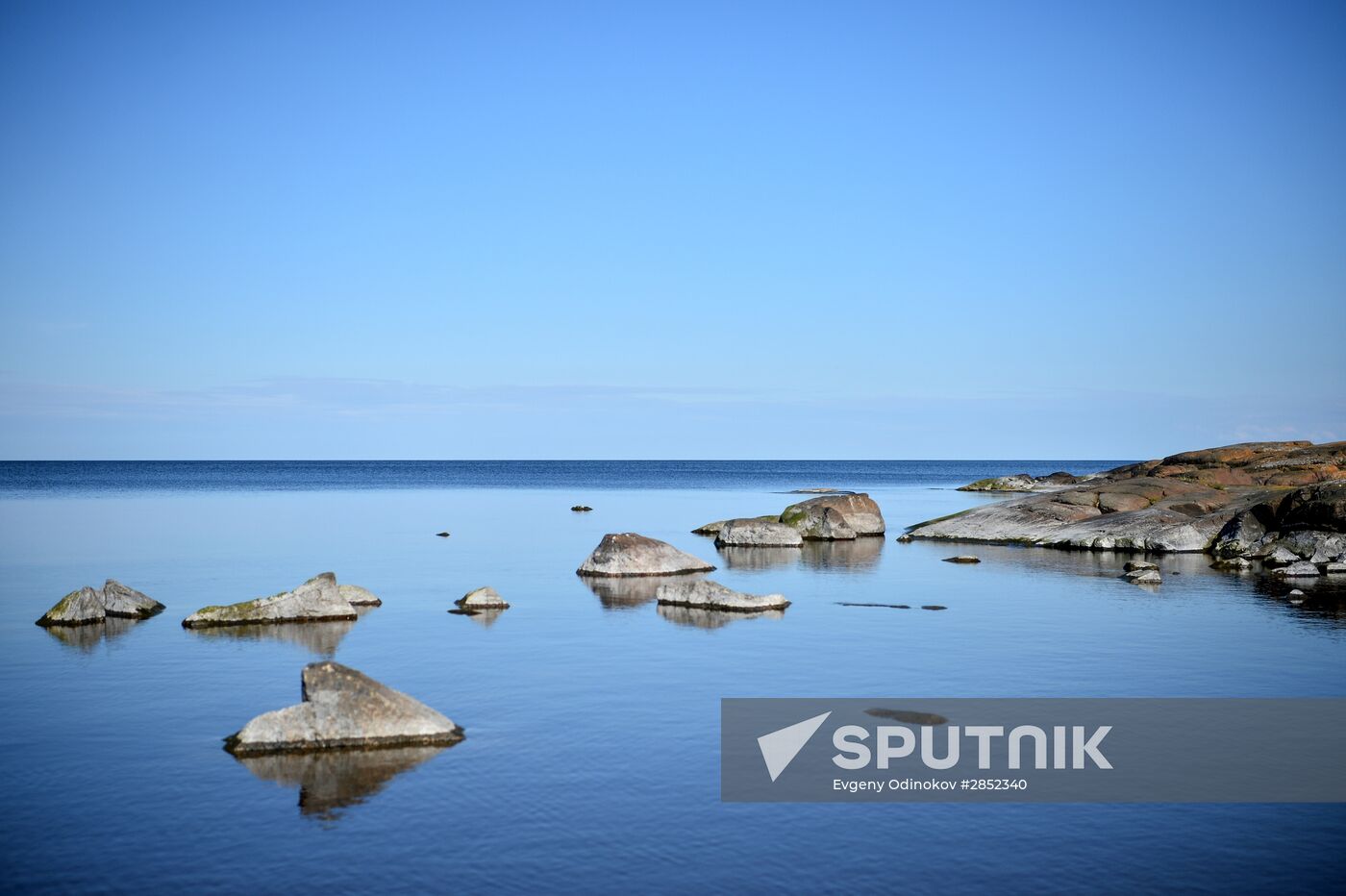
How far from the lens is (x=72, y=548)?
54.0m

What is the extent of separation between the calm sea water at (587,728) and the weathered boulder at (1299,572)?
3.52m

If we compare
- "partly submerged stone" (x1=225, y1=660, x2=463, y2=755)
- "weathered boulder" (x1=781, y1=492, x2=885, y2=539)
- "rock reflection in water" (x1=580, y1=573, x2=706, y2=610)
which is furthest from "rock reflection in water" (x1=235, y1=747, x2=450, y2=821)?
"weathered boulder" (x1=781, y1=492, x2=885, y2=539)

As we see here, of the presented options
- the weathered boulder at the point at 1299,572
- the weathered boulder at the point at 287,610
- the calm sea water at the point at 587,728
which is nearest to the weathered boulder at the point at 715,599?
the calm sea water at the point at 587,728

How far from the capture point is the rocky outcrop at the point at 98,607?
31053mm

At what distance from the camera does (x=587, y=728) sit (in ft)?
65.1

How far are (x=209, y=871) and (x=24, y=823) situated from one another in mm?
3593

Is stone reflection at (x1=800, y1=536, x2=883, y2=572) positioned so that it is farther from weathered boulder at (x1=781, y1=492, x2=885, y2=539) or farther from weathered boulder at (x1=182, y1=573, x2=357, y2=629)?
weathered boulder at (x1=182, y1=573, x2=357, y2=629)

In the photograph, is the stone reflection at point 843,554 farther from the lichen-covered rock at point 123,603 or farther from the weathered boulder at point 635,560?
the lichen-covered rock at point 123,603

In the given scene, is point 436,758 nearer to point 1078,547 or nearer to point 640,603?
point 640,603

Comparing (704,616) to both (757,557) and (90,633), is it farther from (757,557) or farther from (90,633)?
(757,557)

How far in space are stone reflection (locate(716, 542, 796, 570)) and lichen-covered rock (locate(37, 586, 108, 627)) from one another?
25614 mm

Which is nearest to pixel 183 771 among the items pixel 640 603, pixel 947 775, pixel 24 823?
pixel 24 823

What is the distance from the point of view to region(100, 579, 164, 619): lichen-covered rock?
105 feet

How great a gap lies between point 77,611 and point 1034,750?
26.6 m
